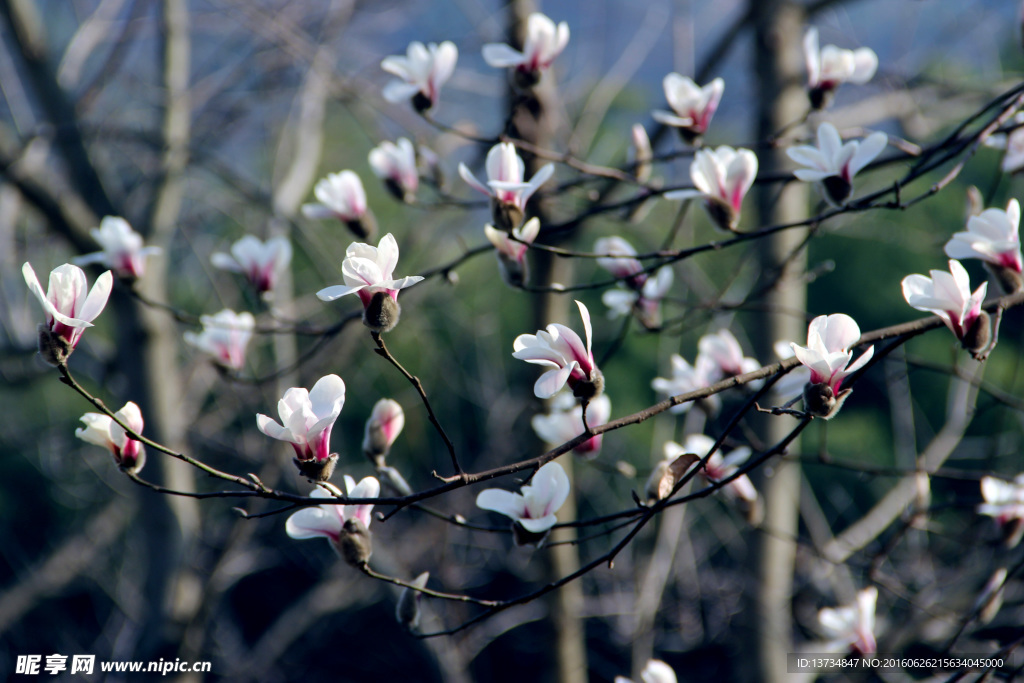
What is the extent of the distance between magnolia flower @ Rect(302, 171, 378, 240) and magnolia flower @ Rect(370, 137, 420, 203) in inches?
2.8

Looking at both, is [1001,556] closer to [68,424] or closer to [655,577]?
[655,577]

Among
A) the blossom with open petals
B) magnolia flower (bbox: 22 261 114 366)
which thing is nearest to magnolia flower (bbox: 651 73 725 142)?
the blossom with open petals

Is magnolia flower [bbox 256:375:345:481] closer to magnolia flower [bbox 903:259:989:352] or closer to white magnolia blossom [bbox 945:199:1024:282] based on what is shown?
magnolia flower [bbox 903:259:989:352]

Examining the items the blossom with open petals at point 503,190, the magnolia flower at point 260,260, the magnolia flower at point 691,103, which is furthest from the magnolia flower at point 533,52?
the magnolia flower at point 260,260

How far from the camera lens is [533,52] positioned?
1346 mm

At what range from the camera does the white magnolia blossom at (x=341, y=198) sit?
1.42m

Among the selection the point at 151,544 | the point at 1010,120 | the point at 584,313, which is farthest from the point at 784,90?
the point at 151,544

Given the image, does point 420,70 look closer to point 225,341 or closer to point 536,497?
point 225,341

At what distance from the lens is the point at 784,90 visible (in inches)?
92.4

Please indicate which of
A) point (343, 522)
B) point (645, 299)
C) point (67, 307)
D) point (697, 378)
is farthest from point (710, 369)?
point (67, 307)

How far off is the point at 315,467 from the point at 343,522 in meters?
0.16

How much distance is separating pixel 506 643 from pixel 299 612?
2.58m

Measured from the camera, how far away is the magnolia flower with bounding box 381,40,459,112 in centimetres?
137

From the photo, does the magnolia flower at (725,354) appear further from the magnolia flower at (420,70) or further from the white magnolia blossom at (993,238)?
the magnolia flower at (420,70)
